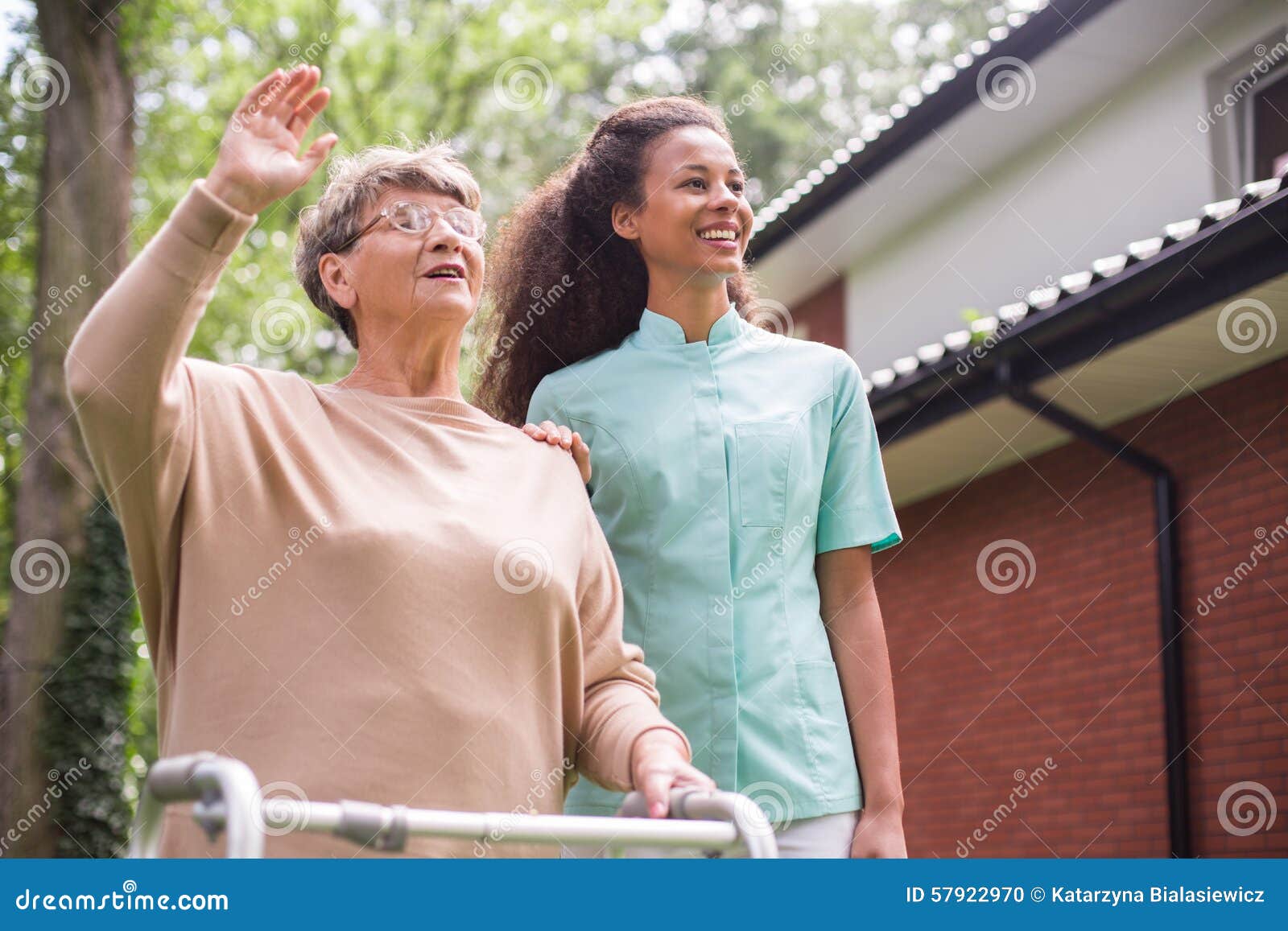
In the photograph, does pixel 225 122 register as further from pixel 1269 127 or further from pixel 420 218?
pixel 420 218

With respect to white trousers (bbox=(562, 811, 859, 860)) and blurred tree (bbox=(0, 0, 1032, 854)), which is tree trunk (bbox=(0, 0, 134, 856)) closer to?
blurred tree (bbox=(0, 0, 1032, 854))

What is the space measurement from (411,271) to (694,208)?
2.49 feet

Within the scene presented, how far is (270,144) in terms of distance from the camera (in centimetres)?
204

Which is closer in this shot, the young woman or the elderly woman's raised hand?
the elderly woman's raised hand

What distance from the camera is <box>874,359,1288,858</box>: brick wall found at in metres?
7.24

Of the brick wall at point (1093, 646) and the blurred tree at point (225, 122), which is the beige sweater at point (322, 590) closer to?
the blurred tree at point (225, 122)

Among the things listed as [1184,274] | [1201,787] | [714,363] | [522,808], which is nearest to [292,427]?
[522,808]

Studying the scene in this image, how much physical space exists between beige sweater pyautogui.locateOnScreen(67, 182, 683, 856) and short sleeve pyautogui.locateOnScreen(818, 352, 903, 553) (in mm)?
663

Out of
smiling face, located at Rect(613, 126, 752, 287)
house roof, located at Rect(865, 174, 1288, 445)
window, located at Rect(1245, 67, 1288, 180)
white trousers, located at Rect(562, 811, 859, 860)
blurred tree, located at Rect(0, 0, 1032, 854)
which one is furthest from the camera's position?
blurred tree, located at Rect(0, 0, 1032, 854)

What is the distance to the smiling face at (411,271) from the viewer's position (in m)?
2.56

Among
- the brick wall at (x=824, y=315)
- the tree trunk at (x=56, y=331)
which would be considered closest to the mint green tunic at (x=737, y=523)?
the tree trunk at (x=56, y=331)

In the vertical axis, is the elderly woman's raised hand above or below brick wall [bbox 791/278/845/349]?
below

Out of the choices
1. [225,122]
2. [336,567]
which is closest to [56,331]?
[336,567]

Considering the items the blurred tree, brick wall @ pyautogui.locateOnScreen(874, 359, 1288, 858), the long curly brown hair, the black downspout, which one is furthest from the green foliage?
the long curly brown hair
